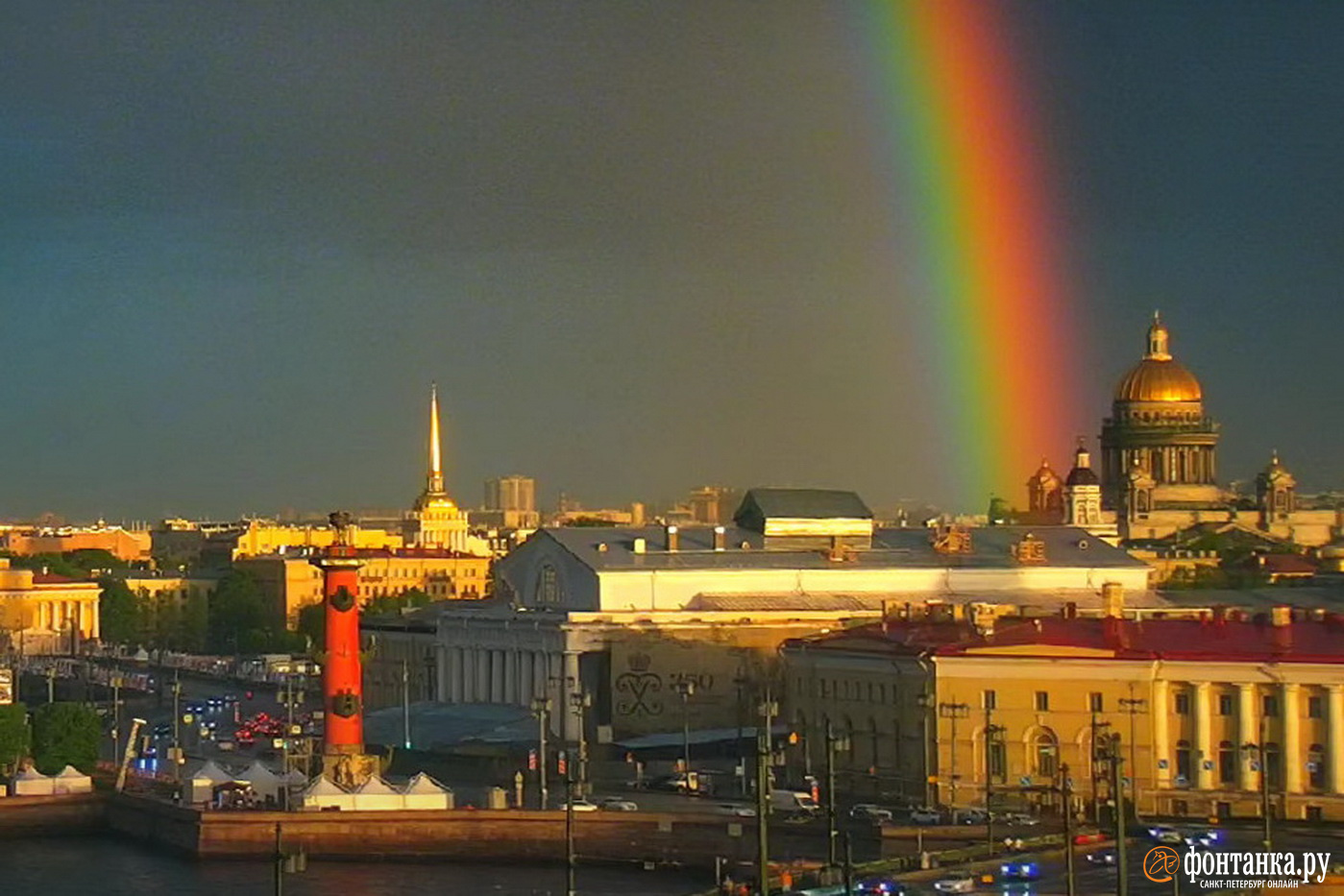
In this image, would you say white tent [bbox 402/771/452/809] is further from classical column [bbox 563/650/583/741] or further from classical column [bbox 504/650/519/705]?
classical column [bbox 504/650/519/705]

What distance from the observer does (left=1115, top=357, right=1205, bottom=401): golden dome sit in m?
113

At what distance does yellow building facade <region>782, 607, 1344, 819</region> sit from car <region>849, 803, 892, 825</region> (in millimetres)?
1143

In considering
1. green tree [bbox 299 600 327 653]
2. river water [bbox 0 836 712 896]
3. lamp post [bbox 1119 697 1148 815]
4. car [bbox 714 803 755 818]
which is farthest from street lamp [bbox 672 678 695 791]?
green tree [bbox 299 600 327 653]

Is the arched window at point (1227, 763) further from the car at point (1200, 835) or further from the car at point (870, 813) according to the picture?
the car at point (870, 813)

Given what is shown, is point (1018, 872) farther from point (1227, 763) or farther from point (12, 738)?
point (12, 738)

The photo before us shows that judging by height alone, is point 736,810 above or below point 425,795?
below

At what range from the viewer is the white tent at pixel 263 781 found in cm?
5478

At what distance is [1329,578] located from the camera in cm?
8344

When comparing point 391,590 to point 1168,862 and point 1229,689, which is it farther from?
point 1168,862

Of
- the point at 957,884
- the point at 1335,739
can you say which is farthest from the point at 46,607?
the point at 957,884

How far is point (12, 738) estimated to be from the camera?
206 feet

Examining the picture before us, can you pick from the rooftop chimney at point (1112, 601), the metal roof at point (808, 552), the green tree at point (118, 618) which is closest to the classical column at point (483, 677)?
the metal roof at point (808, 552)

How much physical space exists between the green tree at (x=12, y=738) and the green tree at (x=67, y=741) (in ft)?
0.79

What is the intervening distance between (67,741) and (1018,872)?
87.4ft
